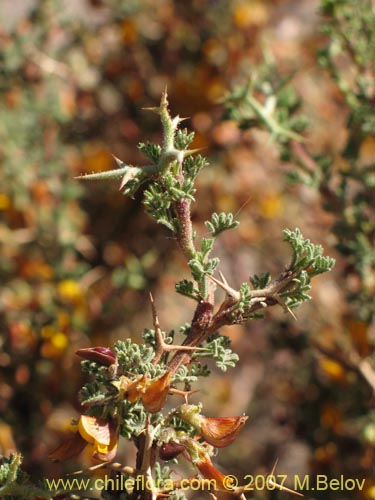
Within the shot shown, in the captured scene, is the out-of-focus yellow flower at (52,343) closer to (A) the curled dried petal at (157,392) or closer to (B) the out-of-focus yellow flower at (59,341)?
(B) the out-of-focus yellow flower at (59,341)

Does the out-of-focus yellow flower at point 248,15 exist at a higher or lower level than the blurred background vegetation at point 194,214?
higher

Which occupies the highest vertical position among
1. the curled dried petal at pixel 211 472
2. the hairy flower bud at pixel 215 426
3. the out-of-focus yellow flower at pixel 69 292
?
the hairy flower bud at pixel 215 426

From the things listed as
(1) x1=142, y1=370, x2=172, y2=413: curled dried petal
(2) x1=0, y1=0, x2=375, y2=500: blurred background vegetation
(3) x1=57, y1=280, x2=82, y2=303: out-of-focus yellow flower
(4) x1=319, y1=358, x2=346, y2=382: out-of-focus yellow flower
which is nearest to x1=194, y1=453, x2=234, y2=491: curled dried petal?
(1) x1=142, y1=370, x2=172, y2=413: curled dried petal

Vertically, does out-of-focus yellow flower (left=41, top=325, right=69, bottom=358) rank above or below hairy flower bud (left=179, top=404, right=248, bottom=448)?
below

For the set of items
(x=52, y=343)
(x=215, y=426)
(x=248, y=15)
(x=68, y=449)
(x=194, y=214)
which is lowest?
(x=52, y=343)

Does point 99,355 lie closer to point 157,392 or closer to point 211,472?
point 157,392

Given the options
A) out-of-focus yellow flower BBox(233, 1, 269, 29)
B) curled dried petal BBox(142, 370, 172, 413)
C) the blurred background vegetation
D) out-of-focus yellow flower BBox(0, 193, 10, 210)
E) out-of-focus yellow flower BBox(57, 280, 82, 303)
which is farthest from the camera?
out-of-focus yellow flower BBox(233, 1, 269, 29)

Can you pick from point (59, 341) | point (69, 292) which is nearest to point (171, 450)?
point (59, 341)

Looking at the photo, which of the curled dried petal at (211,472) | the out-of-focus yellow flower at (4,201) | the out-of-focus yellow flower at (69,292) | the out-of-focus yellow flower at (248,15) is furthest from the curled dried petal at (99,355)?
the out-of-focus yellow flower at (248,15)

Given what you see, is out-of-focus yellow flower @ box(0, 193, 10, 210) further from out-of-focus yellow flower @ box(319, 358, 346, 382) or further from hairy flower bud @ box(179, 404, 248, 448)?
hairy flower bud @ box(179, 404, 248, 448)
